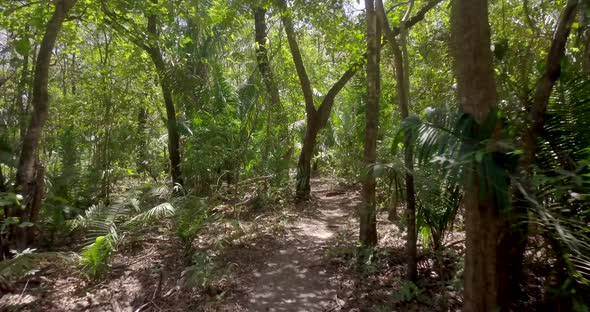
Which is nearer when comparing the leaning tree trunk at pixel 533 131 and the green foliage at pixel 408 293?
the leaning tree trunk at pixel 533 131

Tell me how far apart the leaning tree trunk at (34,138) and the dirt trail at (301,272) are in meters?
3.58

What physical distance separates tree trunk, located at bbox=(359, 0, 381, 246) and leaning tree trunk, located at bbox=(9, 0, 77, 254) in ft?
14.7

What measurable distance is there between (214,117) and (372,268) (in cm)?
467

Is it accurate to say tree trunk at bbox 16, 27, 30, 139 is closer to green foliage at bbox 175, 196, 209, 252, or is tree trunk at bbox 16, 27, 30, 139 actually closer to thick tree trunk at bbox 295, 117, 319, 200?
green foliage at bbox 175, 196, 209, 252

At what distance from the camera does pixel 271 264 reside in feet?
18.9

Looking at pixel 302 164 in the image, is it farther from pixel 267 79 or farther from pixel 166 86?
pixel 166 86

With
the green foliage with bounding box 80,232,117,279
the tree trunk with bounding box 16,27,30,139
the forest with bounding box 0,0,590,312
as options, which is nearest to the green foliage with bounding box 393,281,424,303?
the forest with bounding box 0,0,590,312

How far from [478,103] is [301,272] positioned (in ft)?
11.1

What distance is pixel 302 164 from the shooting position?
9.30 metres

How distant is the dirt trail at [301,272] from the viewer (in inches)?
185

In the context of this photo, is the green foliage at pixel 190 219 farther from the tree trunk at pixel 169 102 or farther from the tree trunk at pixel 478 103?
the tree trunk at pixel 478 103

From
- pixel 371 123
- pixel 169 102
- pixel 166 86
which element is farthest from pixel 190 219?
pixel 169 102

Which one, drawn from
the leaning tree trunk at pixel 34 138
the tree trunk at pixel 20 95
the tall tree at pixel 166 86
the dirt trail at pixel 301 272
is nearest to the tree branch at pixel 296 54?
the tall tree at pixel 166 86

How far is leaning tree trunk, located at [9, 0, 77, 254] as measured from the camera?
5668 millimetres
